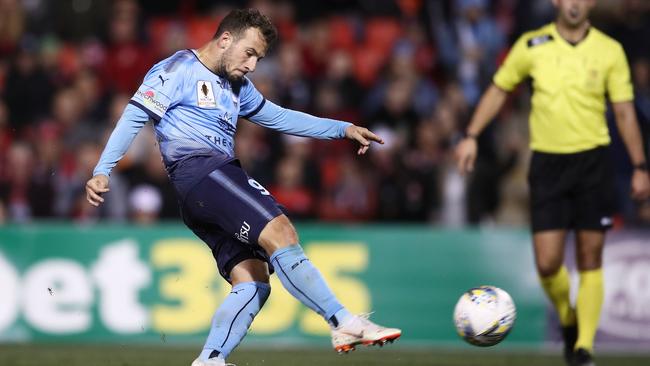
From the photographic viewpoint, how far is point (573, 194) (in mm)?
9508

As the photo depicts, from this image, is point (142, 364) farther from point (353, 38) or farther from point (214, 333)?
point (353, 38)

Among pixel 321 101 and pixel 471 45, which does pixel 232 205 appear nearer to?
pixel 321 101

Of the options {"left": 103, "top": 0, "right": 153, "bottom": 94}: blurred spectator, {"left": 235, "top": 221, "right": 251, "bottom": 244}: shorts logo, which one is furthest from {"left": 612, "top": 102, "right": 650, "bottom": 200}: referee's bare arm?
{"left": 103, "top": 0, "right": 153, "bottom": 94}: blurred spectator

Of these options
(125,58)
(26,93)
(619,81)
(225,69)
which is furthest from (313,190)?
(225,69)

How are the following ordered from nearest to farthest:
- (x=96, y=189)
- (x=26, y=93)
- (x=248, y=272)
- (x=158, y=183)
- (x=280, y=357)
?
(x=96, y=189) → (x=248, y=272) → (x=280, y=357) → (x=158, y=183) → (x=26, y=93)

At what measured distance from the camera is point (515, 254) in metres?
13.3

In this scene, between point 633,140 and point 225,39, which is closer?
point 225,39

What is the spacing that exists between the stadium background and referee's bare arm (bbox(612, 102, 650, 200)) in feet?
6.42

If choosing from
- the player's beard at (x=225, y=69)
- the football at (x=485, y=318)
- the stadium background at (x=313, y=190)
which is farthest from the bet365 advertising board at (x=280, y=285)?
the player's beard at (x=225, y=69)

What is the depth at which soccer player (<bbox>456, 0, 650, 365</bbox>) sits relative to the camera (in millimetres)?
9391

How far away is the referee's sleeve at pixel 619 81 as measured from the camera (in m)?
9.43

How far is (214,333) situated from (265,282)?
0.50 m

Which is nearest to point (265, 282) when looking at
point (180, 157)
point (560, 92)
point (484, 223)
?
point (180, 157)

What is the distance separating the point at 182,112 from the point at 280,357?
3.69 meters
